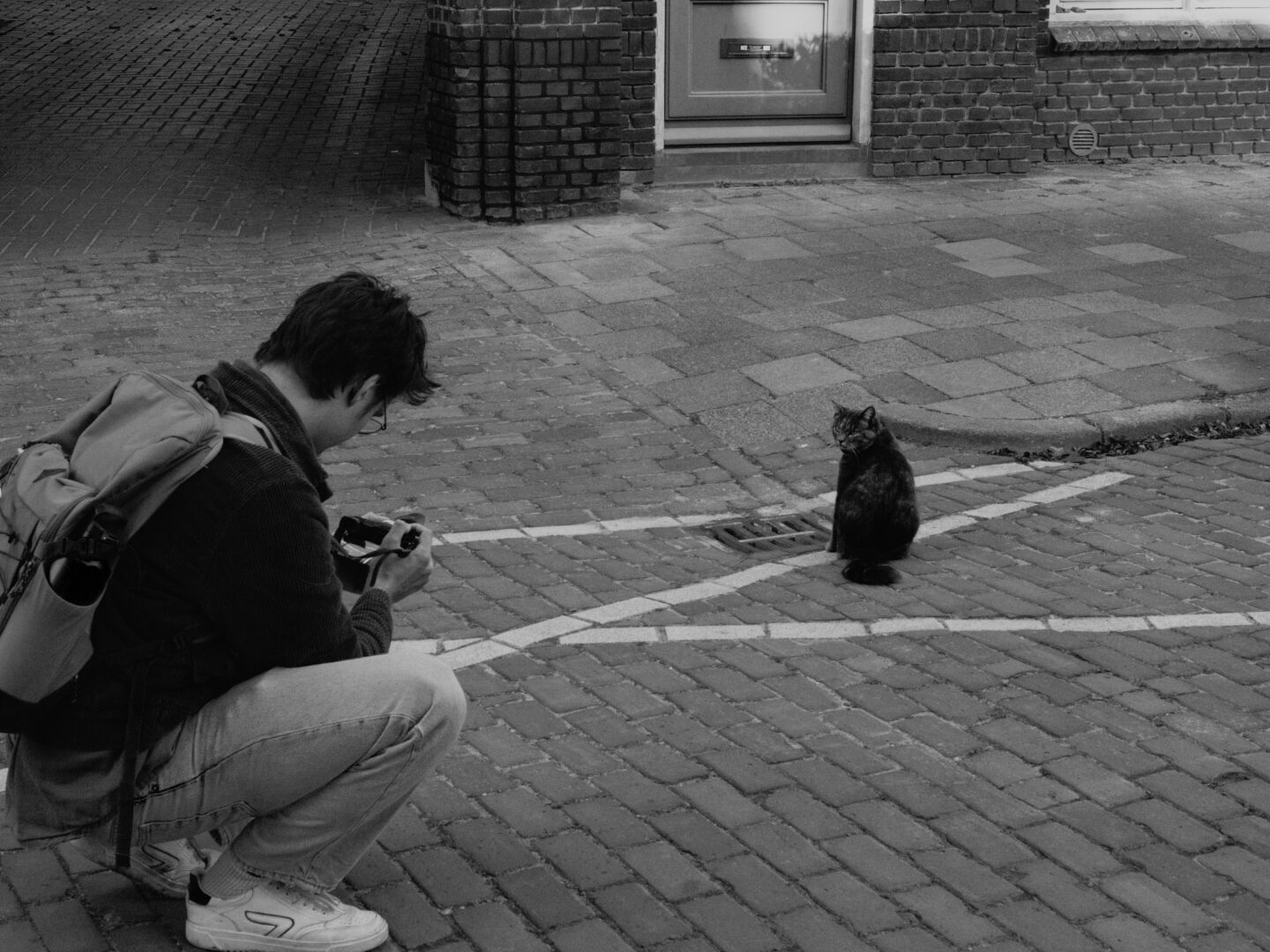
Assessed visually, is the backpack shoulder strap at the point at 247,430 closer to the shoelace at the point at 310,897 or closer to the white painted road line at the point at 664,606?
the shoelace at the point at 310,897

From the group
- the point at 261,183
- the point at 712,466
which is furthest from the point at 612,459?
the point at 261,183

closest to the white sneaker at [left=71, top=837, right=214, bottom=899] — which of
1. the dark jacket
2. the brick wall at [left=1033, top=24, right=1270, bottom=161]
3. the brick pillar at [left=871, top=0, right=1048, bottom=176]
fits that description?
the dark jacket

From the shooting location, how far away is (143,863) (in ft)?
12.2

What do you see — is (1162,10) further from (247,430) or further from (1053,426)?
(247,430)

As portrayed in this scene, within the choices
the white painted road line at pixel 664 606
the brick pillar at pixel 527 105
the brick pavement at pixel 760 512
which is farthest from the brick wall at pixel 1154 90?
the white painted road line at pixel 664 606

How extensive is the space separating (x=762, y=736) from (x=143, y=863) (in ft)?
5.91

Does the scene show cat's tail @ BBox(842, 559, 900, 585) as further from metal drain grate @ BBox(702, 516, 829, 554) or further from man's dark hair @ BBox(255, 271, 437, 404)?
man's dark hair @ BBox(255, 271, 437, 404)

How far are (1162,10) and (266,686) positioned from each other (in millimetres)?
12398

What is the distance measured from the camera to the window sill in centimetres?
1323

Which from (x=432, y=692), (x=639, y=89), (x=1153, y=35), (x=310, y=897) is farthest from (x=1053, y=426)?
(x=1153, y=35)

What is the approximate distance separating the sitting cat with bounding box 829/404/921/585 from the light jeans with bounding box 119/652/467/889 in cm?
286

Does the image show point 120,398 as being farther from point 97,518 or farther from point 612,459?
point 612,459

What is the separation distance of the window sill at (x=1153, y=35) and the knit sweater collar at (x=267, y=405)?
11.2 m

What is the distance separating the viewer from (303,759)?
328 cm
